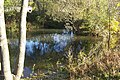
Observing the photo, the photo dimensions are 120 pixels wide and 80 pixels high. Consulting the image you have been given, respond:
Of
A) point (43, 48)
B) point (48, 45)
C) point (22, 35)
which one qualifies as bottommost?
point (48, 45)

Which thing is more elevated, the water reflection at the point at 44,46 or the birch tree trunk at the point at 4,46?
the birch tree trunk at the point at 4,46

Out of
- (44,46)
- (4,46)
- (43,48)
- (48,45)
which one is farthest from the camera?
(48,45)

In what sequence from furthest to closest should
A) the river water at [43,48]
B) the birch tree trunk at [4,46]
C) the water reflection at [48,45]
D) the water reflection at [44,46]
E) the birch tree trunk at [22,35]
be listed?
the water reflection at [44,46]
the water reflection at [48,45]
the river water at [43,48]
the birch tree trunk at [22,35]
the birch tree trunk at [4,46]

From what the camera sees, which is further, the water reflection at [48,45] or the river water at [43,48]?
the water reflection at [48,45]

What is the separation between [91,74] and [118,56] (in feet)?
3.95

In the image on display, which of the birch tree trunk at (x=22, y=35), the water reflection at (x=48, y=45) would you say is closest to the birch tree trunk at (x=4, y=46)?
the birch tree trunk at (x=22, y=35)

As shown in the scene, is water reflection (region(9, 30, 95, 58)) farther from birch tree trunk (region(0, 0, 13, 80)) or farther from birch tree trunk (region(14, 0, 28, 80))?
birch tree trunk (region(0, 0, 13, 80))

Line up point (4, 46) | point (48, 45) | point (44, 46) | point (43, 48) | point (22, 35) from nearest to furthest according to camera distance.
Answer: point (4, 46) → point (22, 35) → point (43, 48) → point (44, 46) → point (48, 45)

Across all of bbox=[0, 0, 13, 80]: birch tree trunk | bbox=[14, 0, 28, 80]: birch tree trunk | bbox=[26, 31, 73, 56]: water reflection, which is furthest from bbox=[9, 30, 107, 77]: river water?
bbox=[0, 0, 13, 80]: birch tree trunk

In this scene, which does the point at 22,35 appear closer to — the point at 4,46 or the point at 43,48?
the point at 4,46

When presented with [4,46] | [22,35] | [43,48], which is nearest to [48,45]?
[43,48]

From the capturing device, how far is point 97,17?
2695 centimetres

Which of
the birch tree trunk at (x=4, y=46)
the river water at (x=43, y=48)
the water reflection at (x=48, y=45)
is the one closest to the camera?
the birch tree trunk at (x=4, y=46)

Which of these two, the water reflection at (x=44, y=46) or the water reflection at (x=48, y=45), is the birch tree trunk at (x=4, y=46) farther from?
the water reflection at (x=44, y=46)
